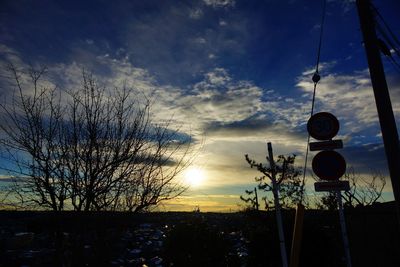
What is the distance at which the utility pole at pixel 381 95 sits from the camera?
4.89 metres

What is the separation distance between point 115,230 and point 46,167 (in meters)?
2.25

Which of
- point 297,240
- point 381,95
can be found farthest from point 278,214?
point 381,95

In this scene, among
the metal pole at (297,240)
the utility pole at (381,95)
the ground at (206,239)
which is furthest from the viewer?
the ground at (206,239)

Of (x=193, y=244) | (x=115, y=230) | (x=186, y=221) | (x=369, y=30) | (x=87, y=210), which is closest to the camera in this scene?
(x=369, y=30)

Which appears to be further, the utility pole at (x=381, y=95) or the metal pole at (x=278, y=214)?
the utility pole at (x=381, y=95)

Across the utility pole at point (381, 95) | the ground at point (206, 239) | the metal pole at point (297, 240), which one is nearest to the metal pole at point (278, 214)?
the metal pole at point (297, 240)

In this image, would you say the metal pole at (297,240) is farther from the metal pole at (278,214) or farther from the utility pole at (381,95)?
the utility pole at (381,95)

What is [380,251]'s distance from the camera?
8727 mm

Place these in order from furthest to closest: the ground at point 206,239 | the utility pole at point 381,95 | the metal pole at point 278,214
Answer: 1. the ground at point 206,239
2. the utility pole at point 381,95
3. the metal pole at point 278,214

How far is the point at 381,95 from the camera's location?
17.1 ft

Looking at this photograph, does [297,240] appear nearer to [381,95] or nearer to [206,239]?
[381,95]

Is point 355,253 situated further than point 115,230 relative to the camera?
Yes

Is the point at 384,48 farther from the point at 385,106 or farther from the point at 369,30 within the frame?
the point at 385,106

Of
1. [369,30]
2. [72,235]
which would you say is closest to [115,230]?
[72,235]
